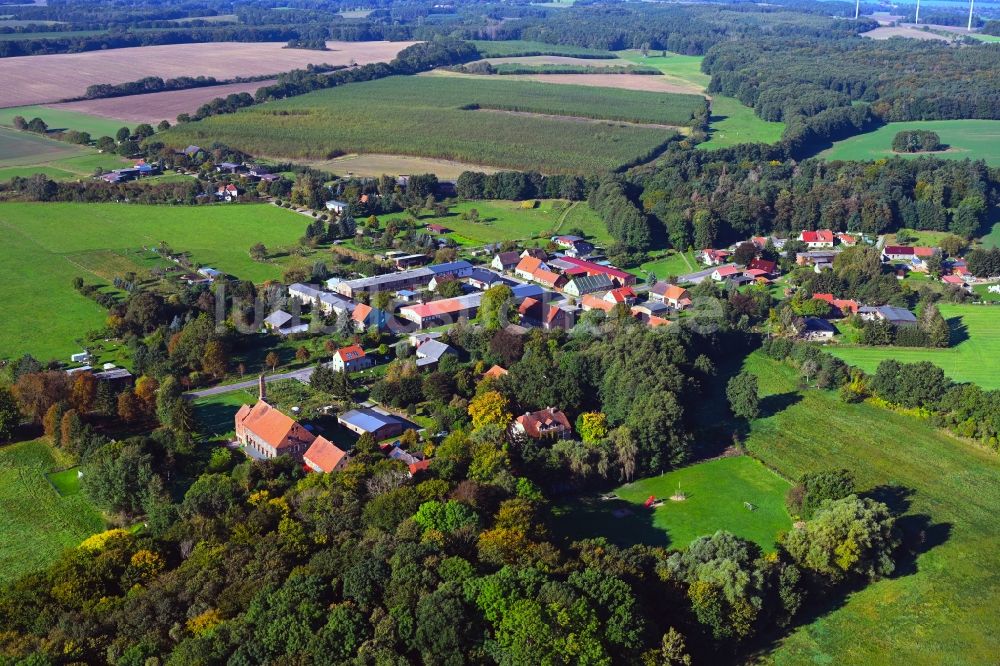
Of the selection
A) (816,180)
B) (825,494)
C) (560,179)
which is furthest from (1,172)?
(825,494)

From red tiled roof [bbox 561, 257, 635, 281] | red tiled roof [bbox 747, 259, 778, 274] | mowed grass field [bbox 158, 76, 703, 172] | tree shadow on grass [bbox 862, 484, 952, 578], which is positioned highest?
mowed grass field [bbox 158, 76, 703, 172]

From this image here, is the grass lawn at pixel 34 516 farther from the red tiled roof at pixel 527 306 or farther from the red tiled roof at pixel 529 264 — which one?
the red tiled roof at pixel 529 264

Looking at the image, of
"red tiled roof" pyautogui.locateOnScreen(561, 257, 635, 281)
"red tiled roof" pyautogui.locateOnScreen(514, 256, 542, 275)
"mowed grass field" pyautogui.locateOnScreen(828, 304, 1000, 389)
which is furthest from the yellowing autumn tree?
"red tiled roof" pyautogui.locateOnScreen(514, 256, 542, 275)

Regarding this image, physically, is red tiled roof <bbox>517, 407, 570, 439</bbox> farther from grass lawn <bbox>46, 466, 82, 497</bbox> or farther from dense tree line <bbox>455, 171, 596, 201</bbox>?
dense tree line <bbox>455, 171, 596, 201</bbox>

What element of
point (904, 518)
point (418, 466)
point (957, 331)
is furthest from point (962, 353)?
point (418, 466)

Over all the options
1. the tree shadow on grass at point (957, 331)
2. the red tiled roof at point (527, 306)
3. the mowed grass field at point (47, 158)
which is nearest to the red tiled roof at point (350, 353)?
the red tiled roof at point (527, 306)

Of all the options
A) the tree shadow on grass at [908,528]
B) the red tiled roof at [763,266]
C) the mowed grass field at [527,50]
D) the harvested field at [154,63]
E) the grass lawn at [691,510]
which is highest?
the harvested field at [154,63]
